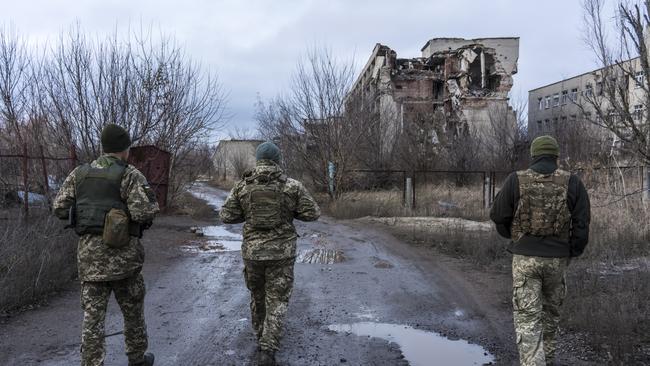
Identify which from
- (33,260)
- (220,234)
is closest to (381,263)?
(33,260)

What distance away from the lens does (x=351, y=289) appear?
24.6 ft

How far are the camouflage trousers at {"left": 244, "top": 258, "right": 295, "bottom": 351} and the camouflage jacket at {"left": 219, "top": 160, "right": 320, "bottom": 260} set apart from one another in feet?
0.29

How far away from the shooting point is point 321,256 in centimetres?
1045

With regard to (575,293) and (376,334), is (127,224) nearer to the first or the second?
(376,334)

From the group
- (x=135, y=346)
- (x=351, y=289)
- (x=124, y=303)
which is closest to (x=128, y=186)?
(x=124, y=303)

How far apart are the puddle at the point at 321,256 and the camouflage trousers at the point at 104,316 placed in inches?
226

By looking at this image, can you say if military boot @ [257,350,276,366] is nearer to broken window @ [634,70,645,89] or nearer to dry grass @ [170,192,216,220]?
broken window @ [634,70,645,89]


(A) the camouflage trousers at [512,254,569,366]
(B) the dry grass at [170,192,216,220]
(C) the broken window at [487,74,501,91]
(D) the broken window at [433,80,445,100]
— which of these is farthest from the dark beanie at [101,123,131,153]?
(C) the broken window at [487,74,501,91]

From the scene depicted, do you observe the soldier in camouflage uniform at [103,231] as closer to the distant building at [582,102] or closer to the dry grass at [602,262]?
the dry grass at [602,262]

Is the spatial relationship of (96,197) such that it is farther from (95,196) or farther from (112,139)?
(112,139)

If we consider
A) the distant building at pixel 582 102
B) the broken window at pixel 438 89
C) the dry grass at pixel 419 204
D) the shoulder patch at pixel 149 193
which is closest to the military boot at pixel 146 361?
the shoulder patch at pixel 149 193

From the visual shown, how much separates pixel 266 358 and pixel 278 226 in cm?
111

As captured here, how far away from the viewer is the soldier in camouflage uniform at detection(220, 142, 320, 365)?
452cm

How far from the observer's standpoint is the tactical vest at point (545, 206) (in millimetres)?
3998
